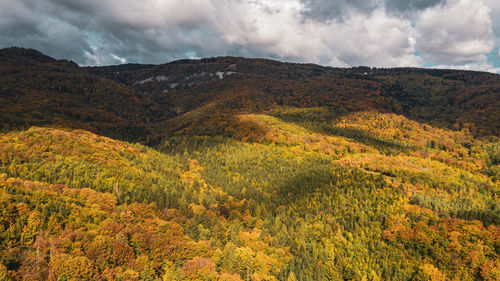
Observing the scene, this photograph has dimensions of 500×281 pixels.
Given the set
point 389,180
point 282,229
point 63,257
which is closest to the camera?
point 63,257

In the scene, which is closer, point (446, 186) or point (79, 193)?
point (79, 193)

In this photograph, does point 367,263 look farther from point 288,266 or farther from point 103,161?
point 103,161

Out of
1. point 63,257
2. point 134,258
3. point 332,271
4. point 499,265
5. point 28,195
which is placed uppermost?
point 28,195

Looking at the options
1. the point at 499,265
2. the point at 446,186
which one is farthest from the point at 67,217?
the point at 446,186

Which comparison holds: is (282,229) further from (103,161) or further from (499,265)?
(103,161)

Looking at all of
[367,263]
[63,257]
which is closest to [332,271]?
[367,263]

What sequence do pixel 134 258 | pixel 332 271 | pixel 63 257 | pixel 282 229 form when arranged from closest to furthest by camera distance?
pixel 63 257
pixel 134 258
pixel 332 271
pixel 282 229

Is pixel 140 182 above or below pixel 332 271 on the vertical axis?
above

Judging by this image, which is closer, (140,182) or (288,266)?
(288,266)

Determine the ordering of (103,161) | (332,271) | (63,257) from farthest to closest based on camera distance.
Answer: (103,161) < (332,271) < (63,257)
